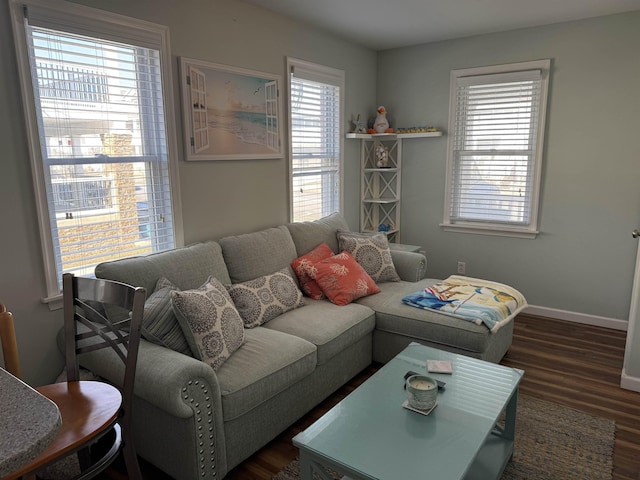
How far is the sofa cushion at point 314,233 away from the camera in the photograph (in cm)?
346

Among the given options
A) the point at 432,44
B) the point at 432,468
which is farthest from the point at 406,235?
the point at 432,468

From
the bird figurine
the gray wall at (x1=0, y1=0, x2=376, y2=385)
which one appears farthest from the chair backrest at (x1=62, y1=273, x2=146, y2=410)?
the bird figurine

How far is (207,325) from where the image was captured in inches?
85.4

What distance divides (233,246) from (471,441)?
1.85m

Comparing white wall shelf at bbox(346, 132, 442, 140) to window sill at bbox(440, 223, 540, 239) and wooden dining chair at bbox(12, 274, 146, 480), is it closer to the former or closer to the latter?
window sill at bbox(440, 223, 540, 239)

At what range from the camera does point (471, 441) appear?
1673 millimetres

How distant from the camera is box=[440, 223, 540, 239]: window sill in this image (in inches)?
160

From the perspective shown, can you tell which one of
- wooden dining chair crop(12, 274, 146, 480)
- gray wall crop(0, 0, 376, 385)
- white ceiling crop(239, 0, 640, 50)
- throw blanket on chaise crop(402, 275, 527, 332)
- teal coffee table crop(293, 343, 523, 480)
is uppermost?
white ceiling crop(239, 0, 640, 50)

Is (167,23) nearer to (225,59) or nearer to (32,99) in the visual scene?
(225,59)

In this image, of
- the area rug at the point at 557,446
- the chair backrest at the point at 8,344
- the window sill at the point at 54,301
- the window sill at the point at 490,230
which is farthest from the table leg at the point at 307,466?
the window sill at the point at 490,230

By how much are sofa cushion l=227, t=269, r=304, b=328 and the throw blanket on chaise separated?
77 centimetres

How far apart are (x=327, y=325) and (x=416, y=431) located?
1036mm

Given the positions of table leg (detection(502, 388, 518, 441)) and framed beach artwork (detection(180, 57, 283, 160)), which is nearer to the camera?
table leg (detection(502, 388, 518, 441))

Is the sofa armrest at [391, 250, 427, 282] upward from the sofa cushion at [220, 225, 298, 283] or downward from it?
downward
